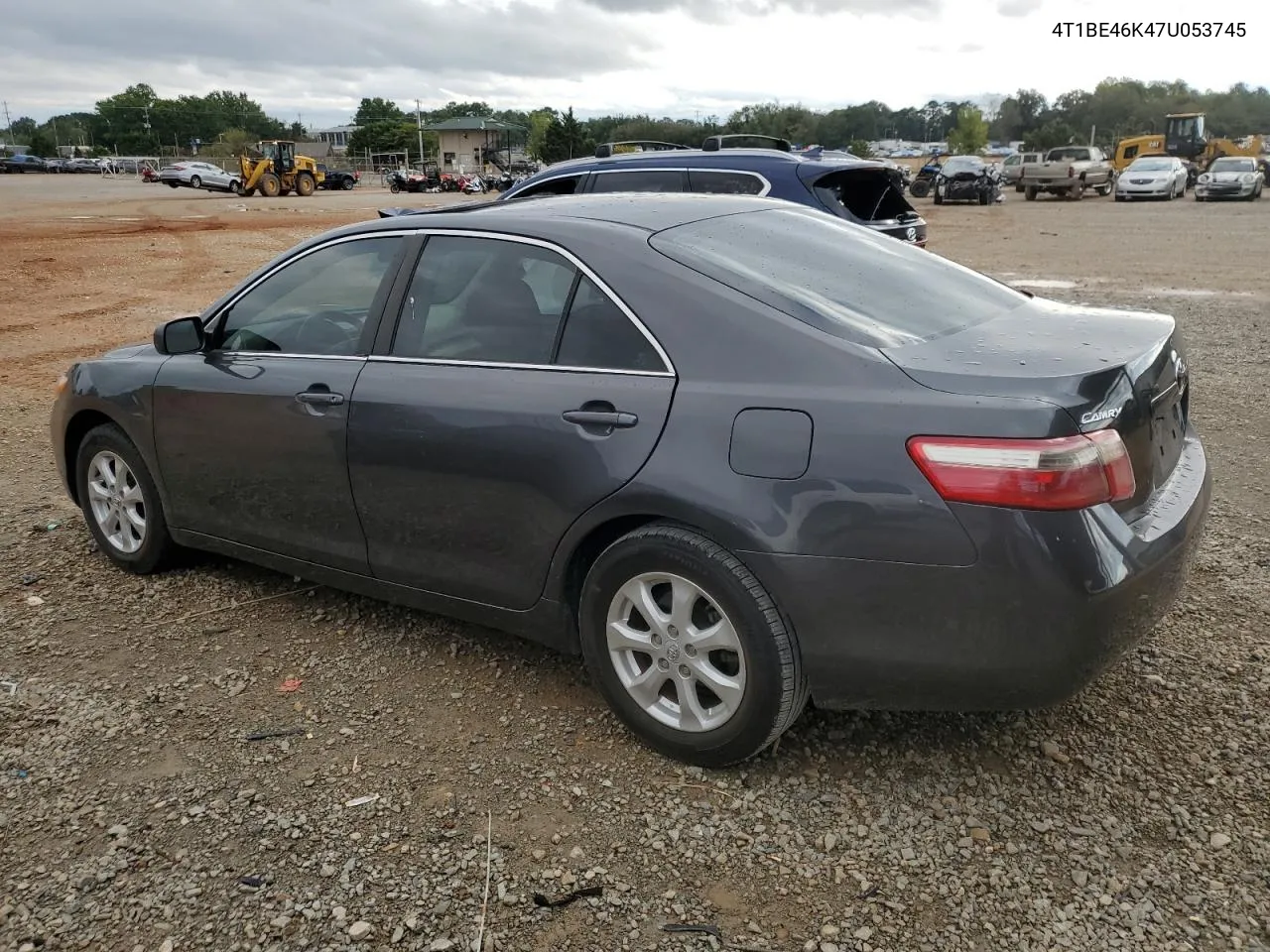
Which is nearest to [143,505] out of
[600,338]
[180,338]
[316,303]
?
[180,338]

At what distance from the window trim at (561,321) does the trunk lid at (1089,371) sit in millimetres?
664

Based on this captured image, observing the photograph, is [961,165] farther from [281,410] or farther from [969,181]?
[281,410]

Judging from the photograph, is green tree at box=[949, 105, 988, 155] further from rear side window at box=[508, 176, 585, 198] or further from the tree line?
rear side window at box=[508, 176, 585, 198]

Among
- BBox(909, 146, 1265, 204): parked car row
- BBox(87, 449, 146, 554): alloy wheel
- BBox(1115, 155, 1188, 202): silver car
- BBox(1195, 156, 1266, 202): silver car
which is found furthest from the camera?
BBox(1115, 155, 1188, 202): silver car

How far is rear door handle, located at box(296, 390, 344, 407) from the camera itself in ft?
12.0

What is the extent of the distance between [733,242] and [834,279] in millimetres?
349

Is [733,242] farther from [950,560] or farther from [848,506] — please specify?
[950,560]

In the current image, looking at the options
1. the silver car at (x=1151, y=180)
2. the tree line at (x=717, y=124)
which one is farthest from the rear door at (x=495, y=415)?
the tree line at (x=717, y=124)

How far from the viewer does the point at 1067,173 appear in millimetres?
36562

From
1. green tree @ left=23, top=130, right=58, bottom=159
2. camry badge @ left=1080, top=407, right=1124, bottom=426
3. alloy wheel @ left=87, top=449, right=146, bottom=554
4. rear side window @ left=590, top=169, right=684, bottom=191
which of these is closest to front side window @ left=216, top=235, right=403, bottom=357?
alloy wheel @ left=87, top=449, right=146, bottom=554

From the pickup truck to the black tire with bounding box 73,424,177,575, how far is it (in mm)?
37756

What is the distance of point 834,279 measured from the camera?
3293mm

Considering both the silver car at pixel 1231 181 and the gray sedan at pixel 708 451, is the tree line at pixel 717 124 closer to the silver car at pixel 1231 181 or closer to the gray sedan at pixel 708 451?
the silver car at pixel 1231 181

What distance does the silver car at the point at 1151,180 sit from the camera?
34500mm
